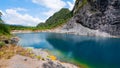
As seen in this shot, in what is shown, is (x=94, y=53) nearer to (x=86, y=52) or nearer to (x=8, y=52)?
(x=86, y=52)

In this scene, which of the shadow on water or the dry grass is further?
the shadow on water

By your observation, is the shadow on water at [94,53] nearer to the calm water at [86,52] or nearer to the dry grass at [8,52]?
the calm water at [86,52]

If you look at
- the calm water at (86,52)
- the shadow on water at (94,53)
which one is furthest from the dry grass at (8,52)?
the shadow on water at (94,53)

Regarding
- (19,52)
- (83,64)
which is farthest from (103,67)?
(19,52)

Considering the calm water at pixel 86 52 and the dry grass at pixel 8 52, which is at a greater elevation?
the dry grass at pixel 8 52

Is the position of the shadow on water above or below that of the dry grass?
below

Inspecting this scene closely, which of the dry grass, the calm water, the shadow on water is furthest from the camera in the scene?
the calm water

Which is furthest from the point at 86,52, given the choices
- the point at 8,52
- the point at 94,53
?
the point at 8,52

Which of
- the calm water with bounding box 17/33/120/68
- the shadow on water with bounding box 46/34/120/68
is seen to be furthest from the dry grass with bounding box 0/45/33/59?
the shadow on water with bounding box 46/34/120/68

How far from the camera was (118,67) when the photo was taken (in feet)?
200

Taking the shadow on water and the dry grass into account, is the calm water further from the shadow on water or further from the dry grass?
the dry grass

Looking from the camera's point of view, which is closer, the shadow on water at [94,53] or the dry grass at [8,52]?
the dry grass at [8,52]

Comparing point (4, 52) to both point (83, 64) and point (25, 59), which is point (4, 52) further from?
point (83, 64)

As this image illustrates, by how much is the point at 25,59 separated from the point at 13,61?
2.59 m
